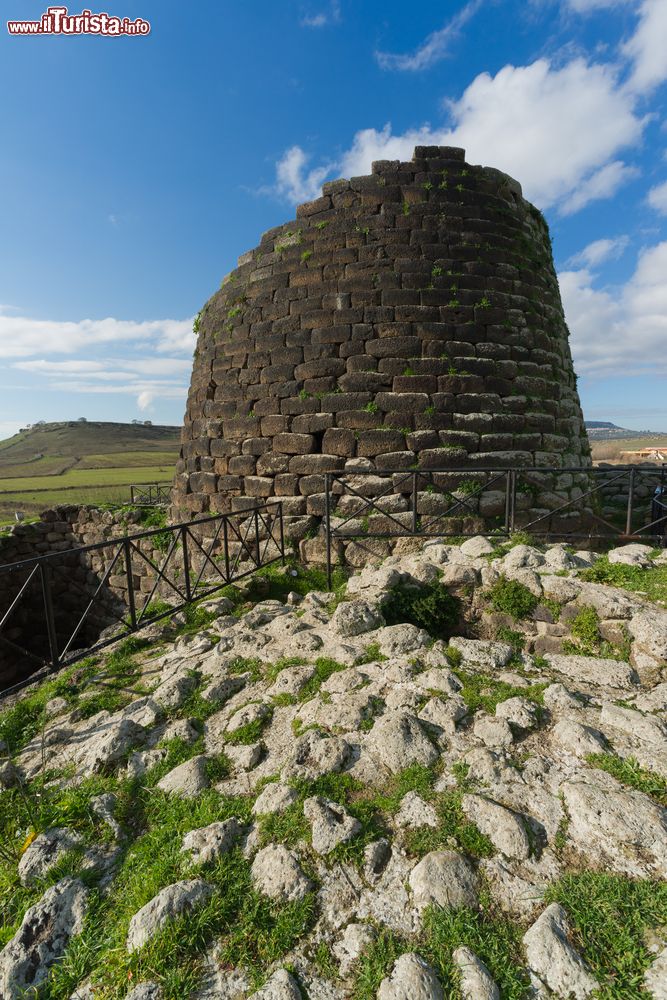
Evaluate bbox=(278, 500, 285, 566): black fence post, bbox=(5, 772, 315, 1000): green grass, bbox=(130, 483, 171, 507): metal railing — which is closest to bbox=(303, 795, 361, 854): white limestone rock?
bbox=(5, 772, 315, 1000): green grass

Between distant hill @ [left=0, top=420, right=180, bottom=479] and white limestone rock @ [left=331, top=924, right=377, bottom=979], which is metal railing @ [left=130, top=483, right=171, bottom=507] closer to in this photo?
white limestone rock @ [left=331, top=924, right=377, bottom=979]

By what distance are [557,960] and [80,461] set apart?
44623 millimetres

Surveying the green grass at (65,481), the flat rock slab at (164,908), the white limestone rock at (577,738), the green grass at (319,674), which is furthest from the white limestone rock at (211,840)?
the green grass at (65,481)

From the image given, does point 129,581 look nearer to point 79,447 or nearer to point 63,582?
point 63,582

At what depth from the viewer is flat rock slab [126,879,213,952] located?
2025mm

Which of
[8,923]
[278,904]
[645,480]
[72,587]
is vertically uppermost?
[645,480]

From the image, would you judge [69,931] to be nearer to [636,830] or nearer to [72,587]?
[636,830]

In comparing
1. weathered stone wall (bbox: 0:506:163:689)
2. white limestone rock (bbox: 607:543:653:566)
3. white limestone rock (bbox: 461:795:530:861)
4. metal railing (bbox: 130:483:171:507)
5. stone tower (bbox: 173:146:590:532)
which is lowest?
weathered stone wall (bbox: 0:506:163:689)

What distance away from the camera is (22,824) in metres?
2.79

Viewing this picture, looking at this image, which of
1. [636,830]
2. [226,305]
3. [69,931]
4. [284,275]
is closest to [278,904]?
[69,931]

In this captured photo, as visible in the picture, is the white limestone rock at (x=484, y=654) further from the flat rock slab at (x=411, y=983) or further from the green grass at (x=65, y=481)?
the green grass at (x=65, y=481)

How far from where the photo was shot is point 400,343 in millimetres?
6836

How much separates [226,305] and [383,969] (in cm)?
885

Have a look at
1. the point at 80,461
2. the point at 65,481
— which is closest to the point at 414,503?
the point at 65,481
